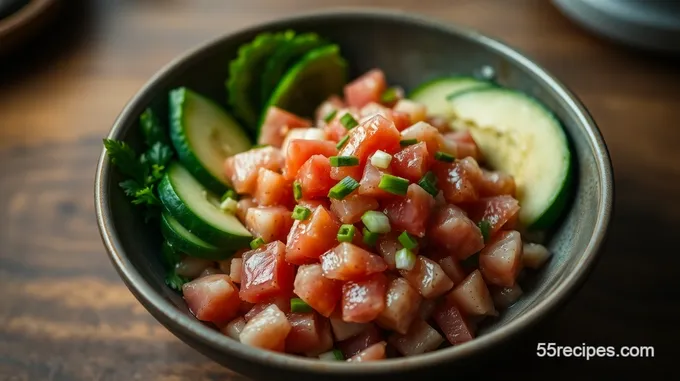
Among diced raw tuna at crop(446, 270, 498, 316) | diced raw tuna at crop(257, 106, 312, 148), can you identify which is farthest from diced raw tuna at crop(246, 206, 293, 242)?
diced raw tuna at crop(446, 270, 498, 316)

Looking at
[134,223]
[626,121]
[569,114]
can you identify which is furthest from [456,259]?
[626,121]

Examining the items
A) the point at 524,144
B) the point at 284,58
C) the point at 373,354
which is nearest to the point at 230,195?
the point at 284,58

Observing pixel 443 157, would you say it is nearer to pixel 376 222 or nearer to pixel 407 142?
pixel 407 142

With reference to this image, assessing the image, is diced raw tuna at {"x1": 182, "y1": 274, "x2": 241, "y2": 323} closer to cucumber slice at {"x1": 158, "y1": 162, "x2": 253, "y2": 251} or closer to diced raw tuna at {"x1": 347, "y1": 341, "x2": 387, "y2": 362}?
cucumber slice at {"x1": 158, "y1": 162, "x2": 253, "y2": 251}

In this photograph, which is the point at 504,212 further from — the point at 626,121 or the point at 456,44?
the point at 626,121

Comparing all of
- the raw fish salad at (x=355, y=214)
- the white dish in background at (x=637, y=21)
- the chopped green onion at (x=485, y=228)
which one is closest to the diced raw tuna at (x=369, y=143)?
the raw fish salad at (x=355, y=214)

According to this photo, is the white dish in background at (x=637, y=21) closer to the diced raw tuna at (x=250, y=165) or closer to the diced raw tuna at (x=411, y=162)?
the diced raw tuna at (x=411, y=162)
